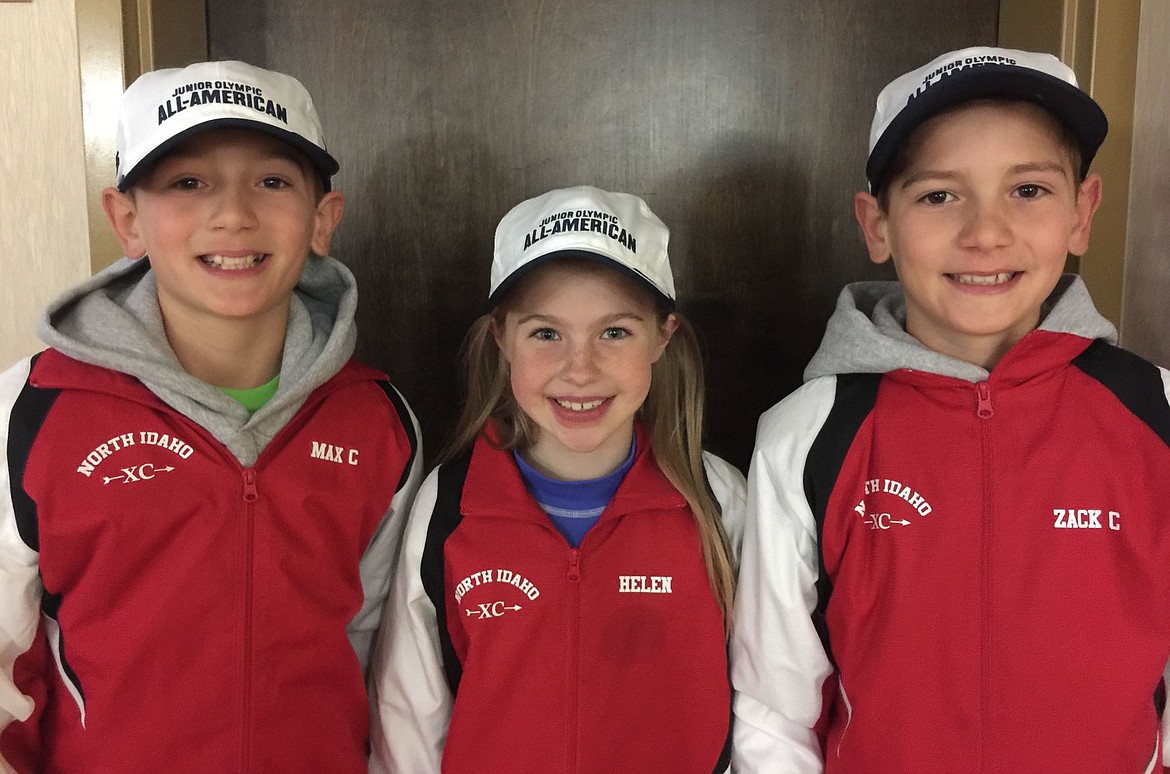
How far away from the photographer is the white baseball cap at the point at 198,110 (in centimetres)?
133

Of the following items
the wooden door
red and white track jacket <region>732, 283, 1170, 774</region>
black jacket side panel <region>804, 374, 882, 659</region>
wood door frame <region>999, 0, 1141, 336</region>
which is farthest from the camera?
the wooden door

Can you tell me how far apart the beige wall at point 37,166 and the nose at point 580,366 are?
91cm

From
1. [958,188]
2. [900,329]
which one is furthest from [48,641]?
[958,188]

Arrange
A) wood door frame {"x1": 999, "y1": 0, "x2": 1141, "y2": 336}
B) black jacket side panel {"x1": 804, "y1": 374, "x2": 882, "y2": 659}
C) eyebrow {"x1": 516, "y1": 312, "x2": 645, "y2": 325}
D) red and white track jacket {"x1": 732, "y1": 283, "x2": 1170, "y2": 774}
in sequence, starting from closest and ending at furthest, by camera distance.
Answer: red and white track jacket {"x1": 732, "y1": 283, "x2": 1170, "y2": 774} < black jacket side panel {"x1": 804, "y1": 374, "x2": 882, "y2": 659} < eyebrow {"x1": 516, "y1": 312, "x2": 645, "y2": 325} < wood door frame {"x1": 999, "y1": 0, "x2": 1141, "y2": 336}

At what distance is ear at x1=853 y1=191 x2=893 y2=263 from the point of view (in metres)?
1.47

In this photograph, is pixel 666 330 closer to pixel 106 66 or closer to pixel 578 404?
pixel 578 404

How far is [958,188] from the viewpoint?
4.46 ft

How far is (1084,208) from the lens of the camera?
1.43 m

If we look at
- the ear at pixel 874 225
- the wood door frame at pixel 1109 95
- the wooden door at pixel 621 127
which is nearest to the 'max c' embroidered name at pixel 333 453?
the wooden door at pixel 621 127

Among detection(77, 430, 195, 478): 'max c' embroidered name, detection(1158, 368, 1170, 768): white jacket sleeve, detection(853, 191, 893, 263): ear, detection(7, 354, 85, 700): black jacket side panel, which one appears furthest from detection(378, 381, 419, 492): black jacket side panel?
detection(1158, 368, 1170, 768): white jacket sleeve

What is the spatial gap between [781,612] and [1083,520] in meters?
0.43

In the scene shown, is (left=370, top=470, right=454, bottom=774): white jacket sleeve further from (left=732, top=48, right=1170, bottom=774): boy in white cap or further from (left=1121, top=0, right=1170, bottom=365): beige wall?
(left=1121, top=0, right=1170, bottom=365): beige wall

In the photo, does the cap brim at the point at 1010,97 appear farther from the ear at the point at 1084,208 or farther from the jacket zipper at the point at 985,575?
the jacket zipper at the point at 985,575

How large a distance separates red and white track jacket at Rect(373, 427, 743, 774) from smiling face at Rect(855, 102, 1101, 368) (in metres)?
0.51
